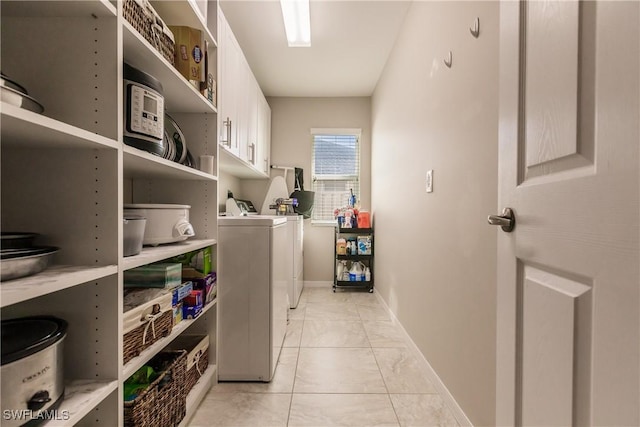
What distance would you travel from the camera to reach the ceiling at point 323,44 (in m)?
2.41

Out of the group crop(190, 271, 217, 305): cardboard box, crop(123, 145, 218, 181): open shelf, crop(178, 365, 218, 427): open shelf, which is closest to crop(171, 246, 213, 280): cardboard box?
crop(190, 271, 217, 305): cardboard box

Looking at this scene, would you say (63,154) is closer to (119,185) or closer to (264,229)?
(119,185)

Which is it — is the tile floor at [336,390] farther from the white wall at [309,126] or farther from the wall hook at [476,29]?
the wall hook at [476,29]

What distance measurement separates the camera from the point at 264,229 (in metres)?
1.80

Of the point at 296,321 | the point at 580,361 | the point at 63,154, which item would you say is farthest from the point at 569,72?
the point at 296,321

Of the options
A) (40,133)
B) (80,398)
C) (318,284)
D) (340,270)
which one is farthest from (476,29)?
(318,284)

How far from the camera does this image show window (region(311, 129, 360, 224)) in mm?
4254

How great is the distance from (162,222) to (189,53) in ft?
2.73

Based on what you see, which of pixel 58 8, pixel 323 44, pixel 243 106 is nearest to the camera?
pixel 58 8

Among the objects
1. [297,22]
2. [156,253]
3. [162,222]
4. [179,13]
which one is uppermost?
[297,22]

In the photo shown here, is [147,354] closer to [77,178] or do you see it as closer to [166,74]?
[77,178]

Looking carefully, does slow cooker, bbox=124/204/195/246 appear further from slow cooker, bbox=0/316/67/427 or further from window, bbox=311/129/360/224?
window, bbox=311/129/360/224

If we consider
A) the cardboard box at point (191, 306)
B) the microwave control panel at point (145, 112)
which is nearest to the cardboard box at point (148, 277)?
the cardboard box at point (191, 306)

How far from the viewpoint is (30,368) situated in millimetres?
679
